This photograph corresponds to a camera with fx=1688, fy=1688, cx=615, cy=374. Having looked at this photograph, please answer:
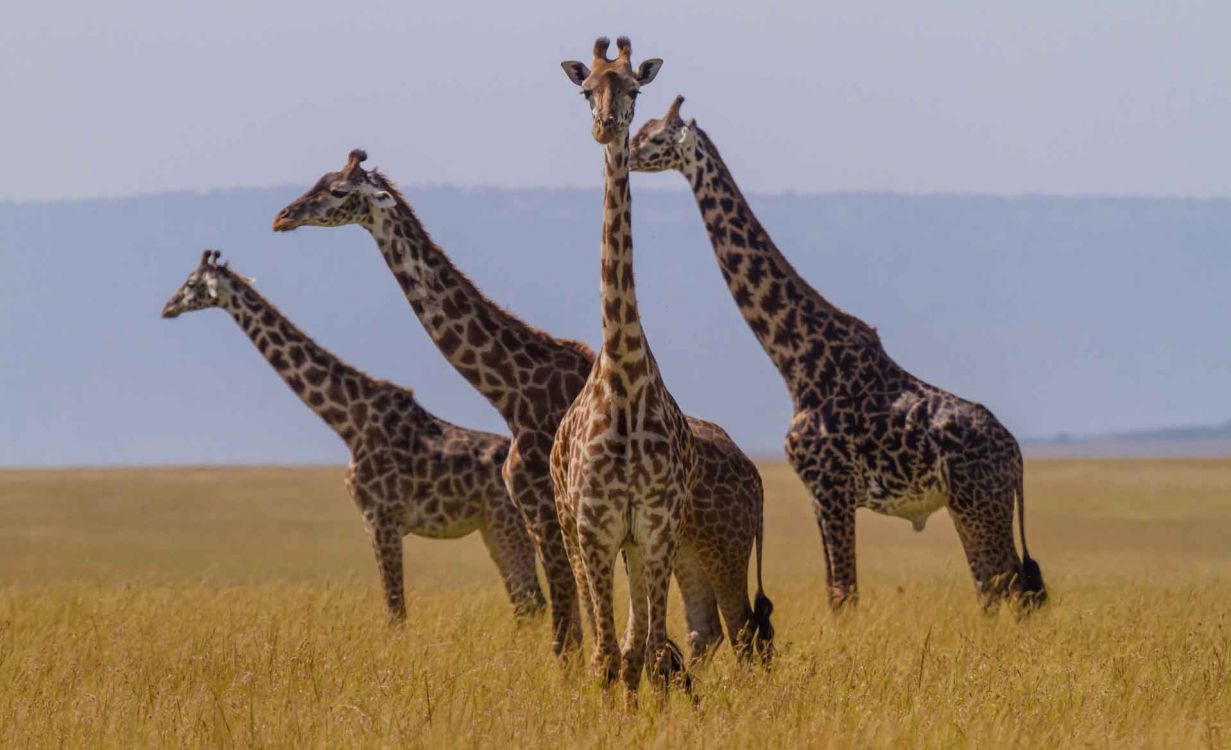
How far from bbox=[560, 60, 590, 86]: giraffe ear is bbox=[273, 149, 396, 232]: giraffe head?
3.33 m

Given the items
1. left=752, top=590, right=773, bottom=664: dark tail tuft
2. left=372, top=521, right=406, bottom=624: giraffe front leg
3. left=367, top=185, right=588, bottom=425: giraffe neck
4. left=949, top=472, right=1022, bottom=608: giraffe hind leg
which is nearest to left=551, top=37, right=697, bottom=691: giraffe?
left=752, top=590, right=773, bottom=664: dark tail tuft

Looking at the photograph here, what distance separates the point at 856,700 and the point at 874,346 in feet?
17.5

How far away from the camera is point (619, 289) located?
8109 millimetres

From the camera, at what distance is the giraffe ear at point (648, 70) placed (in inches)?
321

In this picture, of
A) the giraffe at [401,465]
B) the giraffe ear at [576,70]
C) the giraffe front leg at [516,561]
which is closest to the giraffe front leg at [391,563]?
the giraffe at [401,465]

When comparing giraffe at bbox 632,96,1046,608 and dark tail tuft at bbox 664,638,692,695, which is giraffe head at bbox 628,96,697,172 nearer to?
giraffe at bbox 632,96,1046,608

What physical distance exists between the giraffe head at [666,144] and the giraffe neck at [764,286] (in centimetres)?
7

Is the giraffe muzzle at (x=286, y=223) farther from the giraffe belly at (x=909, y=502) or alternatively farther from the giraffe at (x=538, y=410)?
the giraffe belly at (x=909, y=502)

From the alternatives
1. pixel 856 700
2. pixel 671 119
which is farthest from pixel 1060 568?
pixel 856 700

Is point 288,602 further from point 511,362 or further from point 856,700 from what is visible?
point 856,700

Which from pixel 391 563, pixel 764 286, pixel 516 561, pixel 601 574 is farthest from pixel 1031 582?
pixel 601 574

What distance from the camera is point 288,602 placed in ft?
47.2

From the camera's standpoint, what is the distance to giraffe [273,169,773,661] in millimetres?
9664

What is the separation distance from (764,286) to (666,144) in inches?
53.2
